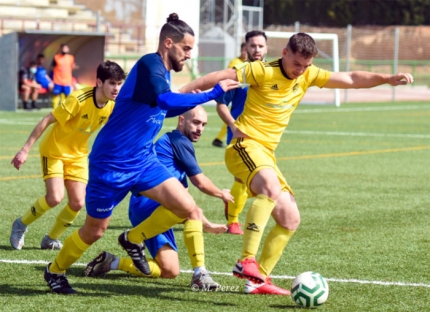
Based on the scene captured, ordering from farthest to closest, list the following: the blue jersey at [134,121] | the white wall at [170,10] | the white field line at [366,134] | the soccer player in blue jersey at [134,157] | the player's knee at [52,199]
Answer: the white wall at [170,10]
the white field line at [366,134]
the player's knee at [52,199]
the soccer player in blue jersey at [134,157]
the blue jersey at [134,121]

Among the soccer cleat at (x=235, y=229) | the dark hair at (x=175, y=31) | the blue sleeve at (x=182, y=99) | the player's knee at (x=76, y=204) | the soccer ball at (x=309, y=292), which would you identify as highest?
the dark hair at (x=175, y=31)

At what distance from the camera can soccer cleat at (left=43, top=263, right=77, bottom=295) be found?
246 inches

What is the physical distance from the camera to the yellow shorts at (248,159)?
6590mm

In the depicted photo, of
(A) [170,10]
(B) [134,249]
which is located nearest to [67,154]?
(B) [134,249]

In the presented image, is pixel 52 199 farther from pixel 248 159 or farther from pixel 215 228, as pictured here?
pixel 248 159

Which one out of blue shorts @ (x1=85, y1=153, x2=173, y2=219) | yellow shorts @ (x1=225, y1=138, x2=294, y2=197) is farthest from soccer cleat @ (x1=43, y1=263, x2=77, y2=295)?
yellow shorts @ (x1=225, y1=138, x2=294, y2=197)

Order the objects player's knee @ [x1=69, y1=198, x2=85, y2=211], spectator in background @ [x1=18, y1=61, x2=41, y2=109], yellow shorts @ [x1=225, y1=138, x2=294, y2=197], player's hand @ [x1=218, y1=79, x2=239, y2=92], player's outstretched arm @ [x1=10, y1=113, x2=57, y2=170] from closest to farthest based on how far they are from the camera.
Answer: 1. player's hand @ [x1=218, y1=79, x2=239, y2=92]
2. yellow shorts @ [x1=225, y1=138, x2=294, y2=197]
3. player's outstretched arm @ [x1=10, y1=113, x2=57, y2=170]
4. player's knee @ [x1=69, y1=198, x2=85, y2=211]
5. spectator in background @ [x1=18, y1=61, x2=41, y2=109]

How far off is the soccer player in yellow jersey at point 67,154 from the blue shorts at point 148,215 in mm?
1012

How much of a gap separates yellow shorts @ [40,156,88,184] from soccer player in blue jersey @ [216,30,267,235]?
1496mm

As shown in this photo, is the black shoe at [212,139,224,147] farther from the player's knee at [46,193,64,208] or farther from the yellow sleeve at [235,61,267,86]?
the yellow sleeve at [235,61,267,86]

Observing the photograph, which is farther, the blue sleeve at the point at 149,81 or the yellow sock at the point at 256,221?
the yellow sock at the point at 256,221

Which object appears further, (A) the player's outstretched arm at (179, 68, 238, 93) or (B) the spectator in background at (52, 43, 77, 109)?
(B) the spectator in background at (52, 43, 77, 109)

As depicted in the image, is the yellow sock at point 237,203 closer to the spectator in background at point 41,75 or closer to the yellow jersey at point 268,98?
the yellow jersey at point 268,98

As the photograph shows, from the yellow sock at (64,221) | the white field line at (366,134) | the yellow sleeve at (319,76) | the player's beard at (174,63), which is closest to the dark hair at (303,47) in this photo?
the yellow sleeve at (319,76)
